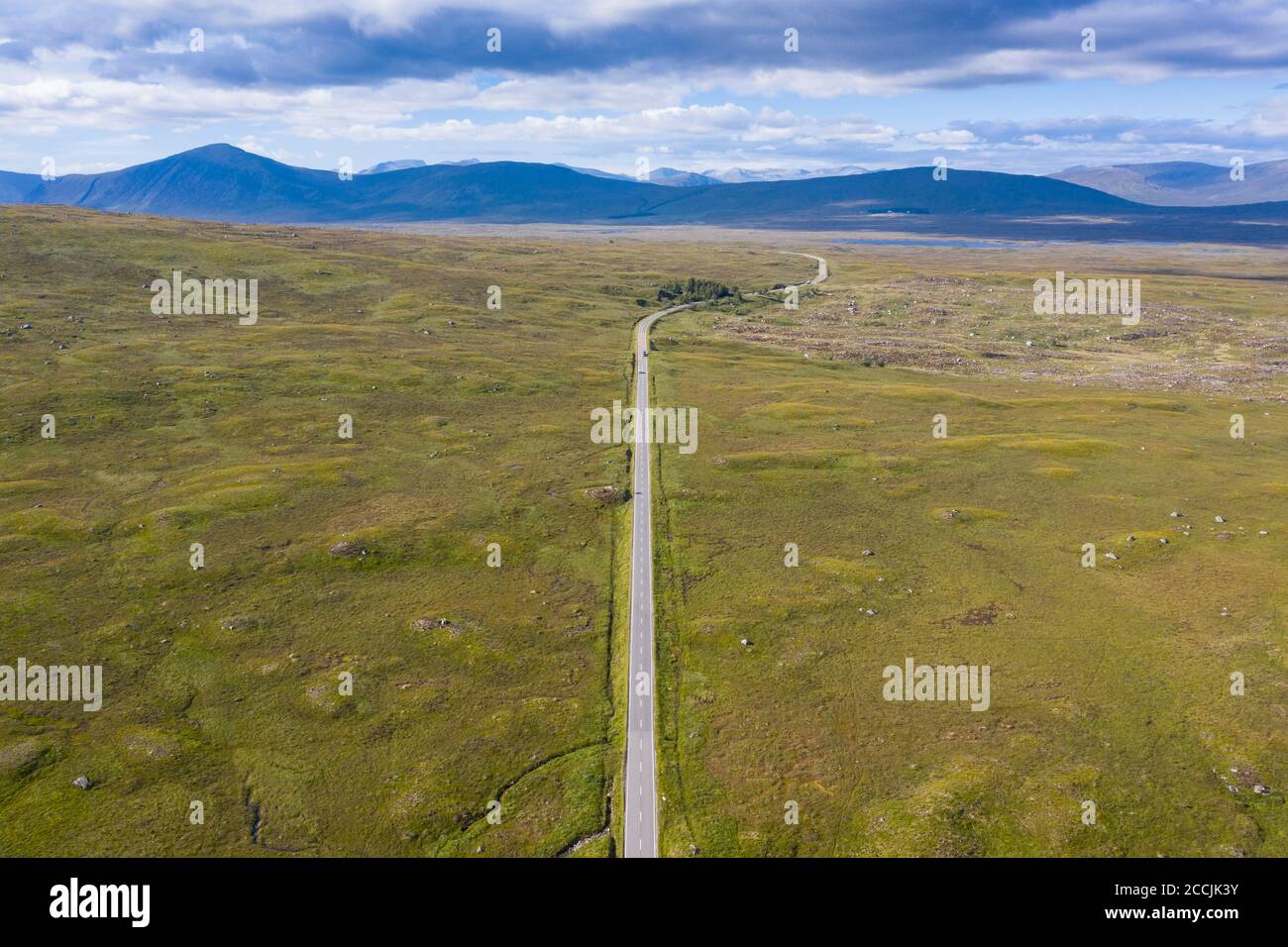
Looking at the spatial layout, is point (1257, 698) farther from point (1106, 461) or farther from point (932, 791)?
point (1106, 461)

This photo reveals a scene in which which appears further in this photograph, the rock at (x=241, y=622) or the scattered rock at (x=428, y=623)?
the scattered rock at (x=428, y=623)

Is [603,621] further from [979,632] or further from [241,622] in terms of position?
[979,632]

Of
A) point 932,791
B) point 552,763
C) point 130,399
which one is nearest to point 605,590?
point 552,763

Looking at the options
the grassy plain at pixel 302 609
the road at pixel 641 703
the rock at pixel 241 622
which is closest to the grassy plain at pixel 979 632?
the road at pixel 641 703

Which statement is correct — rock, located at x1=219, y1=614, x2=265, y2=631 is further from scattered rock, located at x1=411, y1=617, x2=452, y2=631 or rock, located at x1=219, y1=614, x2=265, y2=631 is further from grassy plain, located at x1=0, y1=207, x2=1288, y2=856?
scattered rock, located at x1=411, y1=617, x2=452, y2=631

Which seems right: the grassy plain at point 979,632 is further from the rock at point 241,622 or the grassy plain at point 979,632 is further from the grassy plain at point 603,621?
the rock at point 241,622

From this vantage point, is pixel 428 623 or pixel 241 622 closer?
pixel 241 622

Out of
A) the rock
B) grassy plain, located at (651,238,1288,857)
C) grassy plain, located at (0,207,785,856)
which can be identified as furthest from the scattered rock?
grassy plain, located at (651,238,1288,857)

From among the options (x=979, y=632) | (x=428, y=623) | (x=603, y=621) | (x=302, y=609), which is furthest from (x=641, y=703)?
(x=302, y=609)
